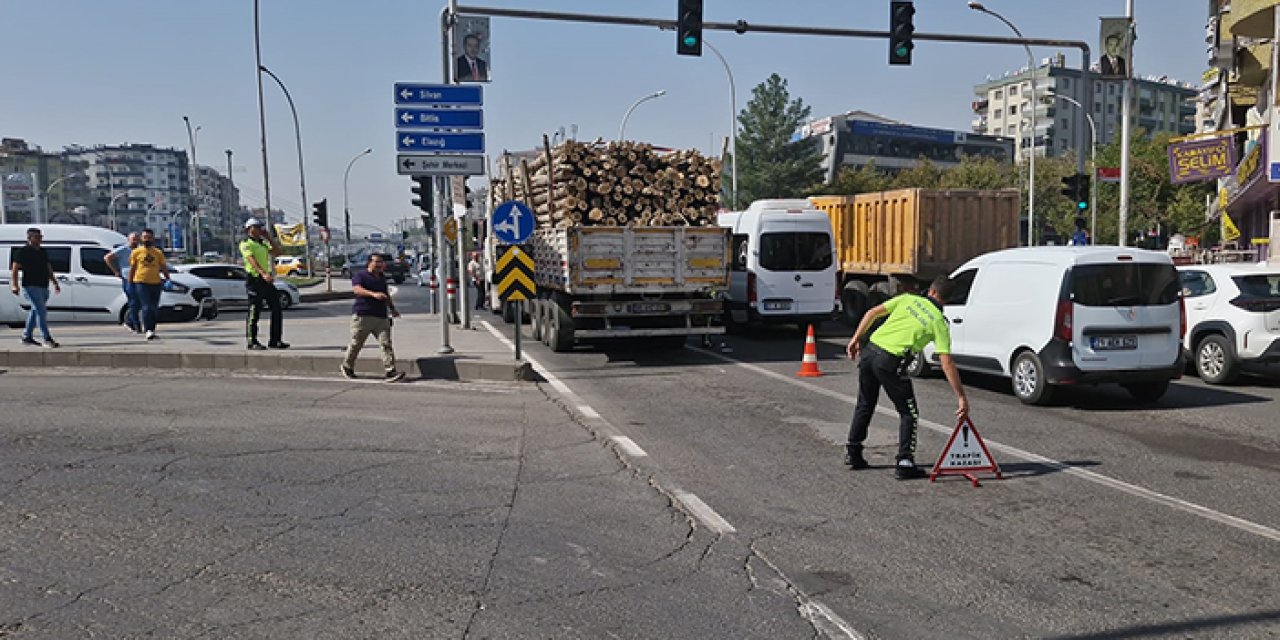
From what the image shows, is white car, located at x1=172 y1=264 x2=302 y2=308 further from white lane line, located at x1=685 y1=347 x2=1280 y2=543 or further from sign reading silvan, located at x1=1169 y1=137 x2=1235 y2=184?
sign reading silvan, located at x1=1169 y1=137 x2=1235 y2=184

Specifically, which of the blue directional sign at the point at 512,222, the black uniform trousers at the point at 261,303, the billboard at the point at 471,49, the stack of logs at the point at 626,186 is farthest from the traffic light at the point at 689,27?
the black uniform trousers at the point at 261,303

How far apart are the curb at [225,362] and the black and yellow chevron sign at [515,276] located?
3.15ft

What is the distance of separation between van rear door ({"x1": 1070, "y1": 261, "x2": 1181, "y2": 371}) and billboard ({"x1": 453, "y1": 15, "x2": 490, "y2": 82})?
35.3ft

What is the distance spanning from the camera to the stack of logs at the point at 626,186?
14.8m

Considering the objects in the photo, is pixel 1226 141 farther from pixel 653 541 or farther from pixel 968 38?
pixel 653 541

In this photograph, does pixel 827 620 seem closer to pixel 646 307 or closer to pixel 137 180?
pixel 646 307

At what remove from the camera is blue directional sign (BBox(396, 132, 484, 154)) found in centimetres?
1344

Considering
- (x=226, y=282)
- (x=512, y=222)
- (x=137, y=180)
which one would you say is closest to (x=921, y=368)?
(x=512, y=222)

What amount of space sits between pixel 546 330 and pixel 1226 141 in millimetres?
18086

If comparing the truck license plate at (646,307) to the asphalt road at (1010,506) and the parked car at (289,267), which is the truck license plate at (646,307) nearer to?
the asphalt road at (1010,506)

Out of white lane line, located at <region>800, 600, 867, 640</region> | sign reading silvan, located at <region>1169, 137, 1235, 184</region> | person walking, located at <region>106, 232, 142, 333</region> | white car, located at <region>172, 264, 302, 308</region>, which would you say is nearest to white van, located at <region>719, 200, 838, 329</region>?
person walking, located at <region>106, 232, 142, 333</region>

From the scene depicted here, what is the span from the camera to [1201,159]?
76.9 feet

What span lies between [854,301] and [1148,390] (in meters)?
10.4

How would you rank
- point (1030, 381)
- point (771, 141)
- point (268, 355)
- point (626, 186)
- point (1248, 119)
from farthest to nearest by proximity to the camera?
point (771, 141) < point (1248, 119) < point (626, 186) < point (268, 355) < point (1030, 381)
